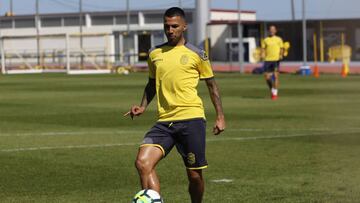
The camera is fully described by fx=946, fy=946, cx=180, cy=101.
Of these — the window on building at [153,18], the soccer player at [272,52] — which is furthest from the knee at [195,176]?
the window on building at [153,18]

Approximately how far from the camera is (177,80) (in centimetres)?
938

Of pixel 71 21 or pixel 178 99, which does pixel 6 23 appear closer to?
pixel 71 21

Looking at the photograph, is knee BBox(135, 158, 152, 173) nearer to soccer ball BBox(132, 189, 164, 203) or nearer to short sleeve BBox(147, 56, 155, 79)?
soccer ball BBox(132, 189, 164, 203)

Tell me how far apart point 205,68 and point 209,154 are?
5.84 metres

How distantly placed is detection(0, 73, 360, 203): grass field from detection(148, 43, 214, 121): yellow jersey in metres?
1.65

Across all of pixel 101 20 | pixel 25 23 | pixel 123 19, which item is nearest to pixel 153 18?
pixel 123 19

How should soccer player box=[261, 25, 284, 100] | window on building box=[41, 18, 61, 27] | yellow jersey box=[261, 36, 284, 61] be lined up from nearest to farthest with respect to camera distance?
1. soccer player box=[261, 25, 284, 100]
2. yellow jersey box=[261, 36, 284, 61]
3. window on building box=[41, 18, 61, 27]

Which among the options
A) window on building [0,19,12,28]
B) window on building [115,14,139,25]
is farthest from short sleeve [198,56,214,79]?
window on building [0,19,12,28]

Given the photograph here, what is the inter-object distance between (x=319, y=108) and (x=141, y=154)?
1712 cm

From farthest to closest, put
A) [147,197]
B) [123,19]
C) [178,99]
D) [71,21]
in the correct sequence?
1. [123,19]
2. [71,21]
3. [178,99]
4. [147,197]

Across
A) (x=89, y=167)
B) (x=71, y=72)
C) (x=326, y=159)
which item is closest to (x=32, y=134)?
(x=89, y=167)

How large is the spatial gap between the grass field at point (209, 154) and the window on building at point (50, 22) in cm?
7983

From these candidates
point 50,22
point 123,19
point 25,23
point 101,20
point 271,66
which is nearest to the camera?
point 271,66

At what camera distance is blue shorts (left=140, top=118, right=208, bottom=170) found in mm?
9344
